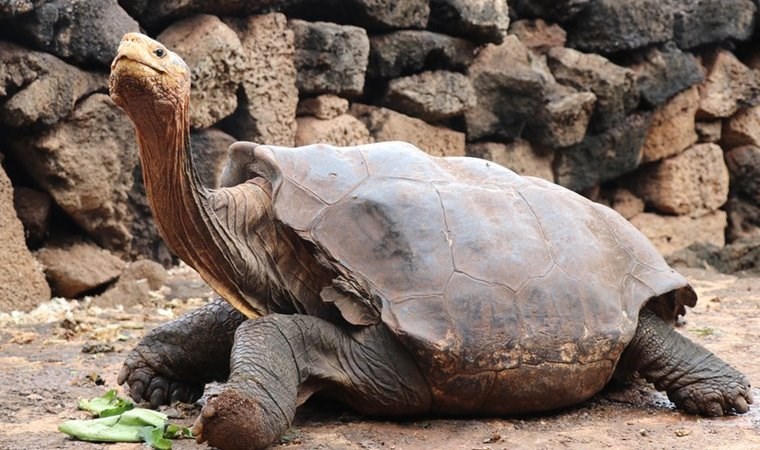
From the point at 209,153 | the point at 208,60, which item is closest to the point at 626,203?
the point at 209,153

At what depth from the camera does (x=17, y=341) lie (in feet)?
14.5

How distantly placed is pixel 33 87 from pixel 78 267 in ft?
3.43

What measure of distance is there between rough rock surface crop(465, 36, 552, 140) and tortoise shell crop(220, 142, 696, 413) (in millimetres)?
4447

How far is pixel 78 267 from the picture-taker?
17.9 feet

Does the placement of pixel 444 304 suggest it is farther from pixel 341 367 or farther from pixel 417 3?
pixel 417 3

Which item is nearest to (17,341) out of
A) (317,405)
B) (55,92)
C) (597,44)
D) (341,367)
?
(55,92)

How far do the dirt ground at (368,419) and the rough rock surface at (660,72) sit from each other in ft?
13.4

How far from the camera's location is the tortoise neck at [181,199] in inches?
101

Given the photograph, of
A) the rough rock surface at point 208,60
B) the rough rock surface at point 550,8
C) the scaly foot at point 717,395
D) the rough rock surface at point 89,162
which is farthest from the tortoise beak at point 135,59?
the rough rock surface at point 550,8

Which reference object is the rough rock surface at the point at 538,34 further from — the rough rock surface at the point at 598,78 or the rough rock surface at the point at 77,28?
the rough rock surface at the point at 77,28

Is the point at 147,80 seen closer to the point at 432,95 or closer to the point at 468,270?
the point at 468,270

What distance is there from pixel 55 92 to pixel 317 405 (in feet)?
9.05

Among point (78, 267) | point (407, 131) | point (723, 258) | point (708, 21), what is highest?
point (708, 21)

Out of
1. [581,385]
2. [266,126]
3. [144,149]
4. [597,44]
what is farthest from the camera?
[597,44]
